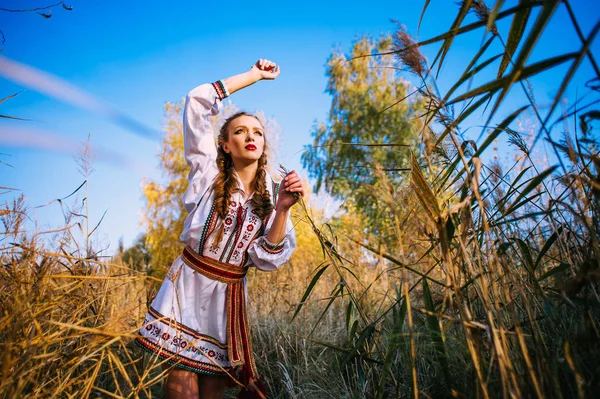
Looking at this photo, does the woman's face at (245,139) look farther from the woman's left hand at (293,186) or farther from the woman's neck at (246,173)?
the woman's left hand at (293,186)

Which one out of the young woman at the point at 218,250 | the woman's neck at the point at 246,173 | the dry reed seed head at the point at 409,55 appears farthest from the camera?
the woman's neck at the point at 246,173

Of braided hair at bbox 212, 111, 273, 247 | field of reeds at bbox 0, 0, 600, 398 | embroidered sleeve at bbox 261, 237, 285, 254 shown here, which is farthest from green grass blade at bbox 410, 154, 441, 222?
braided hair at bbox 212, 111, 273, 247

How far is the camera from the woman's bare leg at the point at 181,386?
5.79 feet

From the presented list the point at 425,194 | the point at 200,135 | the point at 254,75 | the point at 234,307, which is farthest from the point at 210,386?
the point at 254,75

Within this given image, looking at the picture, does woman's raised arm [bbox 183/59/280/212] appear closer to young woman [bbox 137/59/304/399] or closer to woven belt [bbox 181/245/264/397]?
young woman [bbox 137/59/304/399]

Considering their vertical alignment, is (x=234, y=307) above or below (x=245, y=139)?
below

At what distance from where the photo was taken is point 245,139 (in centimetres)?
219

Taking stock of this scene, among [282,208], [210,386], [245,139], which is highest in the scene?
[245,139]

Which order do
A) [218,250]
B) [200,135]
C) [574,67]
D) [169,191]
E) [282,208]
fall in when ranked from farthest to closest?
[169,191]
[200,135]
[218,250]
[282,208]
[574,67]

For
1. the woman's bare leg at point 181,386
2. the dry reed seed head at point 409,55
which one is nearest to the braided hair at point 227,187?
the woman's bare leg at point 181,386

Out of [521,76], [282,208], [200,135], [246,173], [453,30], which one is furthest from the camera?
[246,173]

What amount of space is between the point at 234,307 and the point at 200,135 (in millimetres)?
959

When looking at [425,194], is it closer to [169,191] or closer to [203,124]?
[203,124]

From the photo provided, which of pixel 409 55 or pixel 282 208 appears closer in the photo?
pixel 409 55
